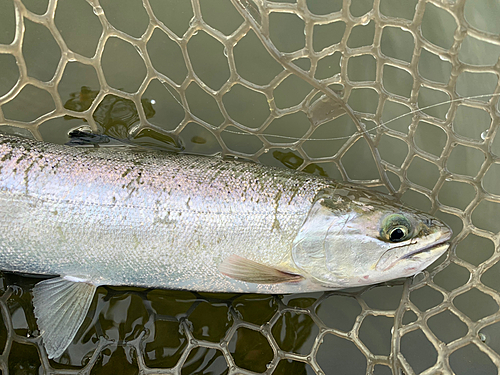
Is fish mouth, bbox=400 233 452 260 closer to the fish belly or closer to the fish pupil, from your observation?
the fish pupil

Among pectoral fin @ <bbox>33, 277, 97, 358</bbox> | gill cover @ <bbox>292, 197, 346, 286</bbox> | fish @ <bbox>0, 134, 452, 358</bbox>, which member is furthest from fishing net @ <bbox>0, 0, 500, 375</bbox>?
gill cover @ <bbox>292, 197, 346, 286</bbox>

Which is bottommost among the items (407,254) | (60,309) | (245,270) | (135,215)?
(60,309)

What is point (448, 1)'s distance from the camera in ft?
6.86

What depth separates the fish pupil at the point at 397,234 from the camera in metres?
1.75

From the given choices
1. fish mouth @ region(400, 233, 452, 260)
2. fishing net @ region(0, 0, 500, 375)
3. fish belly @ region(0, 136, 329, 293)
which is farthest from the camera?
fishing net @ region(0, 0, 500, 375)

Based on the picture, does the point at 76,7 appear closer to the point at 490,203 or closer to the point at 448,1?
the point at 448,1

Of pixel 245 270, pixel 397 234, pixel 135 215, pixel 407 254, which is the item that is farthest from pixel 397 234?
pixel 135 215

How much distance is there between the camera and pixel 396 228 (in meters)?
1.75

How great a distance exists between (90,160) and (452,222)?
2.41 meters

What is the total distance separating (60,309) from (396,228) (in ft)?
6.46

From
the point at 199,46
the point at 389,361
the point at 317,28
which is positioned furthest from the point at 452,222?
the point at 199,46

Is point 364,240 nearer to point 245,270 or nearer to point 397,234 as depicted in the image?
point 397,234

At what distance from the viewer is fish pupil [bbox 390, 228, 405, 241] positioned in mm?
1751

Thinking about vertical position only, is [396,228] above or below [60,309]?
above
